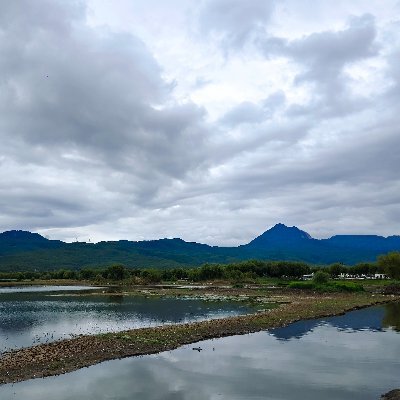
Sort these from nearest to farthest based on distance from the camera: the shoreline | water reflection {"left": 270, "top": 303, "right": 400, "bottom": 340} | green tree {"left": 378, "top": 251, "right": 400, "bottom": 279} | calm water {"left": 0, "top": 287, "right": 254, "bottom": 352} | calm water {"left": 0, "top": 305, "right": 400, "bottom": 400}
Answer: calm water {"left": 0, "top": 305, "right": 400, "bottom": 400}, the shoreline, water reflection {"left": 270, "top": 303, "right": 400, "bottom": 340}, calm water {"left": 0, "top": 287, "right": 254, "bottom": 352}, green tree {"left": 378, "top": 251, "right": 400, "bottom": 279}

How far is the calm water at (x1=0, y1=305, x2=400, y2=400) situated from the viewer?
28.8 meters

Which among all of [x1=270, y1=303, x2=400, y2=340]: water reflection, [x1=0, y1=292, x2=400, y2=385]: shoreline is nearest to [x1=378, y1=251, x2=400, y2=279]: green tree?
[x1=270, y1=303, x2=400, y2=340]: water reflection

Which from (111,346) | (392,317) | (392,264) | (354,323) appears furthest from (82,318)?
(392,264)

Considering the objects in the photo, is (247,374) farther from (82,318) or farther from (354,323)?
(82,318)

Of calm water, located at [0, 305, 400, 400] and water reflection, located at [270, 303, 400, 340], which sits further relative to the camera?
water reflection, located at [270, 303, 400, 340]

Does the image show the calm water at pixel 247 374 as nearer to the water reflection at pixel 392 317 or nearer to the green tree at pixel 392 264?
the water reflection at pixel 392 317

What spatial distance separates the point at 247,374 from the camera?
3375cm

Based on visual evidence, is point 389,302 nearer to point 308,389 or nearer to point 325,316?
point 325,316

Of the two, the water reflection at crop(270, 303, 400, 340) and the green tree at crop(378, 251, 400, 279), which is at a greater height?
the green tree at crop(378, 251, 400, 279)

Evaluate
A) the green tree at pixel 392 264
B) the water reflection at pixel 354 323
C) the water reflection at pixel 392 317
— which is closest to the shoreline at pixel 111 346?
the water reflection at pixel 354 323

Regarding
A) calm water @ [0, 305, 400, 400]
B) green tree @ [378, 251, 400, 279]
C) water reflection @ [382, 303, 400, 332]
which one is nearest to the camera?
calm water @ [0, 305, 400, 400]

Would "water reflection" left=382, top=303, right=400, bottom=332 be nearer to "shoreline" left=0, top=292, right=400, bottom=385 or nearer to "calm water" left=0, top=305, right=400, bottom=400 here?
"calm water" left=0, top=305, right=400, bottom=400

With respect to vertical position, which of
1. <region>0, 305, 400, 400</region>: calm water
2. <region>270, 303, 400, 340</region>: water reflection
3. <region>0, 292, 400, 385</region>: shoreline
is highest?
<region>0, 292, 400, 385</region>: shoreline

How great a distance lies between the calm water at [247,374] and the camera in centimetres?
2878
